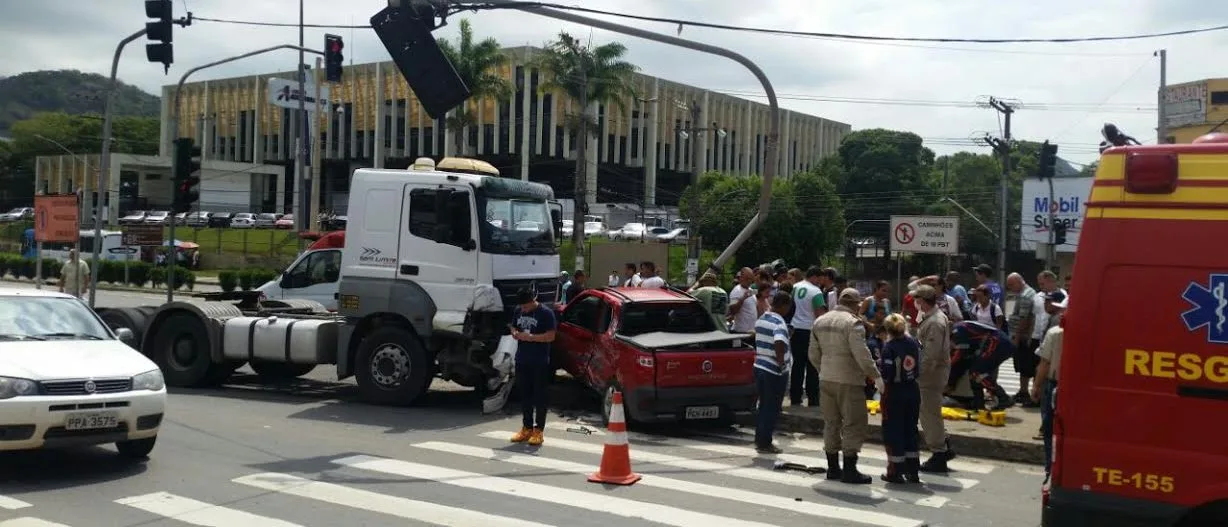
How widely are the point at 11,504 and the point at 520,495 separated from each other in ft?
12.3

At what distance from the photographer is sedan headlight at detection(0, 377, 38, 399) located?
8.38 meters

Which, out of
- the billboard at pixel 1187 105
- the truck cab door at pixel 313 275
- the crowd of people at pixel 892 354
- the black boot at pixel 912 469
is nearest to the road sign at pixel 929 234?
the crowd of people at pixel 892 354

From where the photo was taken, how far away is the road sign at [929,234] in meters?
23.6

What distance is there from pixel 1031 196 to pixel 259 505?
5405 cm

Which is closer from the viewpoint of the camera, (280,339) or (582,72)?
(280,339)

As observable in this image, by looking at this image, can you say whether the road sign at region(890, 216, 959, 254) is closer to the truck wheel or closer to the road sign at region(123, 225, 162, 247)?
the truck wheel

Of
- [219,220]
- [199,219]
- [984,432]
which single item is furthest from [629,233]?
[984,432]

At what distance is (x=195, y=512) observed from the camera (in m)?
7.92

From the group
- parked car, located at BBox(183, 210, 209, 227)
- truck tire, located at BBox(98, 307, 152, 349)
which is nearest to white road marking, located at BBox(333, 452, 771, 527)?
truck tire, located at BBox(98, 307, 152, 349)

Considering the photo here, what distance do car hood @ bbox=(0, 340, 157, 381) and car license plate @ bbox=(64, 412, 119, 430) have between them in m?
0.31

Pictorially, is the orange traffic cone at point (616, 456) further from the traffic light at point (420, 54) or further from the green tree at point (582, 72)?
the green tree at point (582, 72)

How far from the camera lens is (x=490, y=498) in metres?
8.59

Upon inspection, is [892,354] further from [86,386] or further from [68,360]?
[68,360]

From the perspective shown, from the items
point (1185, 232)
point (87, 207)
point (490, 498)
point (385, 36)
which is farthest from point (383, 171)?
point (87, 207)
